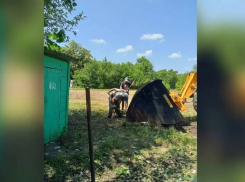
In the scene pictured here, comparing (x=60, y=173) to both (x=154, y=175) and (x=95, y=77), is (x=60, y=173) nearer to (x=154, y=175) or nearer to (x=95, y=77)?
(x=154, y=175)

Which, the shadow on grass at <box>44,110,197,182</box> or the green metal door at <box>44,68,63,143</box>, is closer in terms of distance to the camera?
the shadow on grass at <box>44,110,197,182</box>

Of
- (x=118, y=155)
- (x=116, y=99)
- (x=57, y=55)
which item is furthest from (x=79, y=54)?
(x=118, y=155)

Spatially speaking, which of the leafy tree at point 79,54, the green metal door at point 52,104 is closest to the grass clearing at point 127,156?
the green metal door at point 52,104

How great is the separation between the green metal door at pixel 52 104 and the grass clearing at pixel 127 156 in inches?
10.8

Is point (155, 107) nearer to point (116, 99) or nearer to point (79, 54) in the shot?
point (116, 99)

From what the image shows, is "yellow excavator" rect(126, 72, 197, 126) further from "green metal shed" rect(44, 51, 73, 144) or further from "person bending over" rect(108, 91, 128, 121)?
"green metal shed" rect(44, 51, 73, 144)

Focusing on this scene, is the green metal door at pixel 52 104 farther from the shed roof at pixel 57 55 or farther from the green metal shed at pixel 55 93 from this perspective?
the shed roof at pixel 57 55

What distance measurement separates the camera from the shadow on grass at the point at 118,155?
3.36 m

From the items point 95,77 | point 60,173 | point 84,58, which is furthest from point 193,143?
point 84,58

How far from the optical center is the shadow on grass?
336 cm

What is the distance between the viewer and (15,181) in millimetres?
729

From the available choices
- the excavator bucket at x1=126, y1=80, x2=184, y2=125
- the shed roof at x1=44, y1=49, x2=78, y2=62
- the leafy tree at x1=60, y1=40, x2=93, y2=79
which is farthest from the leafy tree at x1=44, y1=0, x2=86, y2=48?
the leafy tree at x1=60, y1=40, x2=93, y2=79

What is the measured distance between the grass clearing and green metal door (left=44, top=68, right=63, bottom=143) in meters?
0.27

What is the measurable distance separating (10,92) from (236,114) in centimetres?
75
